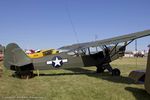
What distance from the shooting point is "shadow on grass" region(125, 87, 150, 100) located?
9.55m

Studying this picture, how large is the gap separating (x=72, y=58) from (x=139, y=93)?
6269 mm

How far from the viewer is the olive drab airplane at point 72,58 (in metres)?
14.3

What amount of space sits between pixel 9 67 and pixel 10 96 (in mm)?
5261

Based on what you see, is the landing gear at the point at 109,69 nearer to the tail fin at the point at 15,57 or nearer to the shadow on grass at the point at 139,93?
the shadow on grass at the point at 139,93

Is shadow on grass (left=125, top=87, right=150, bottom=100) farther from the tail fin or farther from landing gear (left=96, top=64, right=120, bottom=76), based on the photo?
the tail fin

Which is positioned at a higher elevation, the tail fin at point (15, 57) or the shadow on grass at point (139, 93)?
the tail fin at point (15, 57)

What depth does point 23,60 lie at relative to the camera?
46.9 ft

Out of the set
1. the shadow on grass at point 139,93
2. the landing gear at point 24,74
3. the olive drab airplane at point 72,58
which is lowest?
the shadow on grass at point 139,93

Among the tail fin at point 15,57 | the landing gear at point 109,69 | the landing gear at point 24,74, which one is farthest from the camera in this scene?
the landing gear at point 109,69

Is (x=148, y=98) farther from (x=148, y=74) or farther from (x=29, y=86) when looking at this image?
(x=29, y=86)

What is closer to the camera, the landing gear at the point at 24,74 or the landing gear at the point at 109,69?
the landing gear at the point at 24,74

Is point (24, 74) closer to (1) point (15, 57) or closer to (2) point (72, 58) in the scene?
(1) point (15, 57)

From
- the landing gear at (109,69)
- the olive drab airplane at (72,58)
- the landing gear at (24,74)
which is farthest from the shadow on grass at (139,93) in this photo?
the landing gear at (24,74)

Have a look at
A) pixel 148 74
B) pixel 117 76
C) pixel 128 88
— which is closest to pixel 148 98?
pixel 148 74
